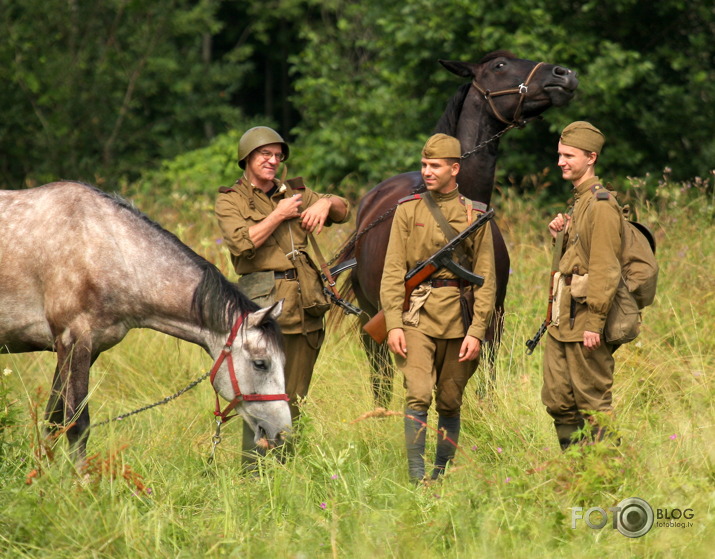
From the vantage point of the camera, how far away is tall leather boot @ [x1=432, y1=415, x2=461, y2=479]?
486cm

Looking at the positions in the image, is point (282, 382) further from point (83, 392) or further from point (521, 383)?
point (521, 383)

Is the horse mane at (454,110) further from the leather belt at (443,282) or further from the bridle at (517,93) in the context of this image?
the leather belt at (443,282)

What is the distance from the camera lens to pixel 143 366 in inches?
287

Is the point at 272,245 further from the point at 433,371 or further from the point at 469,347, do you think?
the point at 469,347

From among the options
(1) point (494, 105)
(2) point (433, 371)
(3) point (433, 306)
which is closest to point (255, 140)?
(3) point (433, 306)

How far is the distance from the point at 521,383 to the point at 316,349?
130cm

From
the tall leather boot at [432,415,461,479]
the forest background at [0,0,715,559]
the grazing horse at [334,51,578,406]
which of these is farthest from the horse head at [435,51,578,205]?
the tall leather boot at [432,415,461,479]

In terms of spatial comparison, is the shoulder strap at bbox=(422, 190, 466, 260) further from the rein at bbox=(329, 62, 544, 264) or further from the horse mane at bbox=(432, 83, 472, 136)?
the horse mane at bbox=(432, 83, 472, 136)

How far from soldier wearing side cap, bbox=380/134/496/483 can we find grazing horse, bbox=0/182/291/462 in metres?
0.69

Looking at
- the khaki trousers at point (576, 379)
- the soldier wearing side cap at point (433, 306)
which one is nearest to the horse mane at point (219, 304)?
the soldier wearing side cap at point (433, 306)

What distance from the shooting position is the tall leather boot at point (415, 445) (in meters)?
4.69

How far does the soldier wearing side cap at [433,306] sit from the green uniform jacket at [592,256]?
1.36ft

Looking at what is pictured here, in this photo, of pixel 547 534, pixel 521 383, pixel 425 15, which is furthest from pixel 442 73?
pixel 547 534

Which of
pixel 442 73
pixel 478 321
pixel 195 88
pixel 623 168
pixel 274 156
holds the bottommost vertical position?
pixel 195 88
